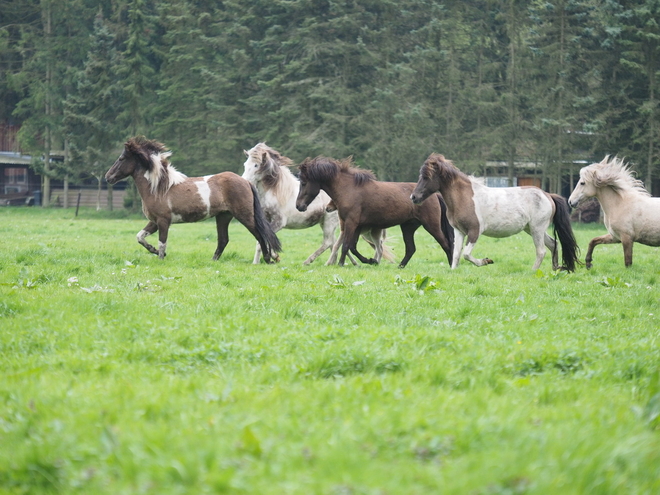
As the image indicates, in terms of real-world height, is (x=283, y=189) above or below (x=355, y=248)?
above

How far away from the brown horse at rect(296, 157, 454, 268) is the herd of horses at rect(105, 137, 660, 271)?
0.02 m

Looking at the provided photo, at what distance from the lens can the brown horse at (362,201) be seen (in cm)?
1295

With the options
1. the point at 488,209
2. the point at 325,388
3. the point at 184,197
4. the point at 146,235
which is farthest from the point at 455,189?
the point at 325,388

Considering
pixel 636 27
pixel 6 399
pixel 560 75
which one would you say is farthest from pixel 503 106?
pixel 6 399

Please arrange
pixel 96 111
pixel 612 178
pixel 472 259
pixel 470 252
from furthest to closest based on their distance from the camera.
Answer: pixel 96 111 < pixel 612 178 < pixel 470 252 < pixel 472 259

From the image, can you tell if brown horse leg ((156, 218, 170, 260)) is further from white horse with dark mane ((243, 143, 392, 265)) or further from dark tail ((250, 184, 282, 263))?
white horse with dark mane ((243, 143, 392, 265))

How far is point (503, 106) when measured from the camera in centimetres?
3819

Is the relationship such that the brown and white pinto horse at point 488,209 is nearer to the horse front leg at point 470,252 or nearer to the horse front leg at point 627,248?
the horse front leg at point 470,252

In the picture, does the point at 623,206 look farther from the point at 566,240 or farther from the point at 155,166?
the point at 155,166

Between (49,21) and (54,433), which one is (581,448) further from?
(49,21)

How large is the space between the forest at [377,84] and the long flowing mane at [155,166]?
23958mm

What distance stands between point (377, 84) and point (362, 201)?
29161 millimetres

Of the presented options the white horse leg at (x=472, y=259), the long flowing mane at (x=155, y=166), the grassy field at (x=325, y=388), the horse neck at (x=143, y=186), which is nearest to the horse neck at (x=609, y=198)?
the white horse leg at (x=472, y=259)

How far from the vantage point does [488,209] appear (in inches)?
497
